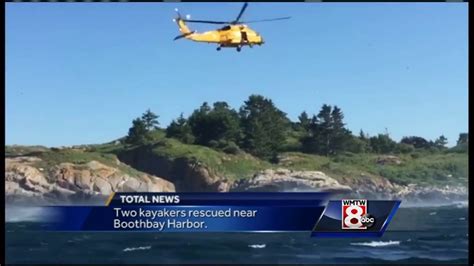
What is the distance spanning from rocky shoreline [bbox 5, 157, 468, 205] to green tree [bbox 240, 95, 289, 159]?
0.84ft

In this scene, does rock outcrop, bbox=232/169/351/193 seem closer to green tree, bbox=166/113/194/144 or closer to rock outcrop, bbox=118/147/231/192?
rock outcrop, bbox=118/147/231/192

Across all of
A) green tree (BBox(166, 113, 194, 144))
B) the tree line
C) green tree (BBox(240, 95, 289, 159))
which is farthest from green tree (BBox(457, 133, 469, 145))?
green tree (BBox(166, 113, 194, 144))

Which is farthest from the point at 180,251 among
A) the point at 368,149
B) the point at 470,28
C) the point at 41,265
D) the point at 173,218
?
the point at 470,28

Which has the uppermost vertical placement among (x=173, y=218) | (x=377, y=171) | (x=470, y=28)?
(x=470, y=28)

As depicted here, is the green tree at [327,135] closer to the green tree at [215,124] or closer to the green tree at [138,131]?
the green tree at [215,124]

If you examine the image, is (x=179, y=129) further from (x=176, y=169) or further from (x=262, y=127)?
(x=262, y=127)

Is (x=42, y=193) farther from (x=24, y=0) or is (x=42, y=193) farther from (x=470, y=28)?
(x=470, y=28)

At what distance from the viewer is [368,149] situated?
5742 mm

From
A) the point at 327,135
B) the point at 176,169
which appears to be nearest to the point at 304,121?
the point at 327,135

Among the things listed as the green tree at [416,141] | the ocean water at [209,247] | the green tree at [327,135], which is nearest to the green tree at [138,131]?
the ocean water at [209,247]

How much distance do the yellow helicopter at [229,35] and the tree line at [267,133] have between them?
553 millimetres

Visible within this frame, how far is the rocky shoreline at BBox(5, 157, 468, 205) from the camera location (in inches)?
220

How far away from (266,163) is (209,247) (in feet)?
3.27

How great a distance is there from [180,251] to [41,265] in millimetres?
1369
